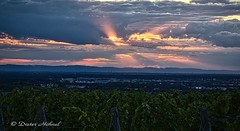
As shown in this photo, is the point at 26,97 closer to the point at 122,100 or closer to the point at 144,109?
the point at 122,100

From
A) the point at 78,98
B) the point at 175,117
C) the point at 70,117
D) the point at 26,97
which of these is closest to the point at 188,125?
the point at 175,117

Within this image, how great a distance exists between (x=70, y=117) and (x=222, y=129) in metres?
11.0

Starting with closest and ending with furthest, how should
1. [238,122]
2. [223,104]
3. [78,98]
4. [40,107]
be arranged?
[40,107]
[238,122]
[223,104]
[78,98]

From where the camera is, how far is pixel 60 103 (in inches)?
1228

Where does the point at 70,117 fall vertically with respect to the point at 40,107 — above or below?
below

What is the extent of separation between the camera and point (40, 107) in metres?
16.0

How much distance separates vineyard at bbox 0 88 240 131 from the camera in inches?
945

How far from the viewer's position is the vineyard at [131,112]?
24000 millimetres

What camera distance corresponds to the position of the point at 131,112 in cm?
3172

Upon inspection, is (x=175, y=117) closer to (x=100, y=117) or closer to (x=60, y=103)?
(x=100, y=117)

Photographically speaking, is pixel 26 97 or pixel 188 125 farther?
pixel 26 97

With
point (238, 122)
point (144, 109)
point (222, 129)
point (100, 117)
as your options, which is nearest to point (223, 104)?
point (222, 129)

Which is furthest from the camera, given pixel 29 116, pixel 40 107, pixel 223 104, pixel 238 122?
pixel 29 116

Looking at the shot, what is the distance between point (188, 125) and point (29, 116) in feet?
43.6
